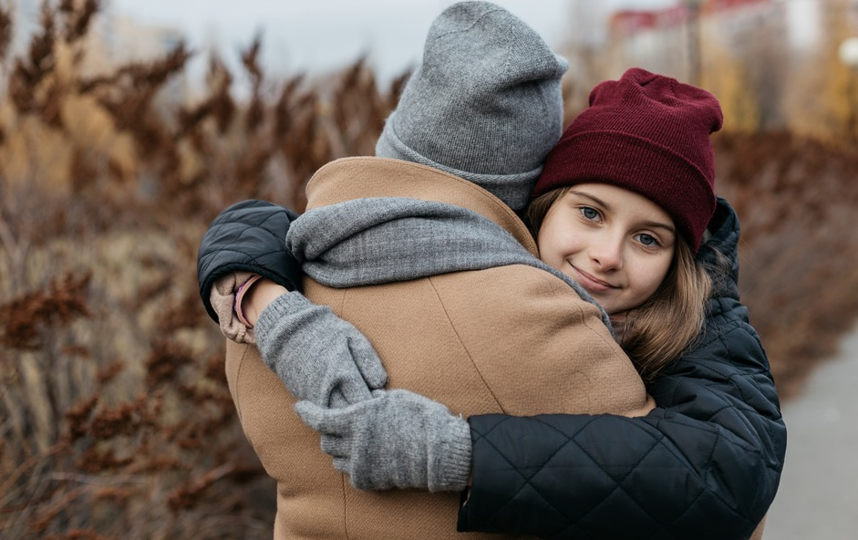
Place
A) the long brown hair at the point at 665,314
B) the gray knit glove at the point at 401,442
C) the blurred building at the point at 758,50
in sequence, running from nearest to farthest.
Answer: the gray knit glove at the point at 401,442
the long brown hair at the point at 665,314
the blurred building at the point at 758,50

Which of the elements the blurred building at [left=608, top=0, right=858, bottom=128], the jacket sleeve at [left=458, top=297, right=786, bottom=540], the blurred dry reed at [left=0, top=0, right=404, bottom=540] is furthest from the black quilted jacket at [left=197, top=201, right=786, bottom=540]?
the blurred building at [left=608, top=0, right=858, bottom=128]

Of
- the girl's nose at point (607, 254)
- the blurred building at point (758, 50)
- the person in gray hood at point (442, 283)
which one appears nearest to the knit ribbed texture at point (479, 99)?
the person in gray hood at point (442, 283)

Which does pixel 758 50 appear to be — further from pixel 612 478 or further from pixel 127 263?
pixel 612 478

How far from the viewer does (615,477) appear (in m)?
1.32

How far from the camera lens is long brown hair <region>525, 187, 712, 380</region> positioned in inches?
65.4

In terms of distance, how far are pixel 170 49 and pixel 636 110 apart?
2975mm

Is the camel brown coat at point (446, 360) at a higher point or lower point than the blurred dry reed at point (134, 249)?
higher

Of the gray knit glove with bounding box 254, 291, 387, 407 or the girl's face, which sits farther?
the girl's face

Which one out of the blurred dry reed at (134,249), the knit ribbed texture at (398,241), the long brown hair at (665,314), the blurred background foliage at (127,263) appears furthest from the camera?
the blurred dry reed at (134,249)

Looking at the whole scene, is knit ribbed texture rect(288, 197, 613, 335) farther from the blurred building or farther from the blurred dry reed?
the blurred building

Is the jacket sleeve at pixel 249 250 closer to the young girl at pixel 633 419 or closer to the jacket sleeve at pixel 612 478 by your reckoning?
the young girl at pixel 633 419

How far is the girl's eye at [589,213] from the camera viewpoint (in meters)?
1.77

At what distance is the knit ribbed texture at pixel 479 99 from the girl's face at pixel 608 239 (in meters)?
0.16

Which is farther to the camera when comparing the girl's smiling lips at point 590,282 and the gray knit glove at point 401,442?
the girl's smiling lips at point 590,282
